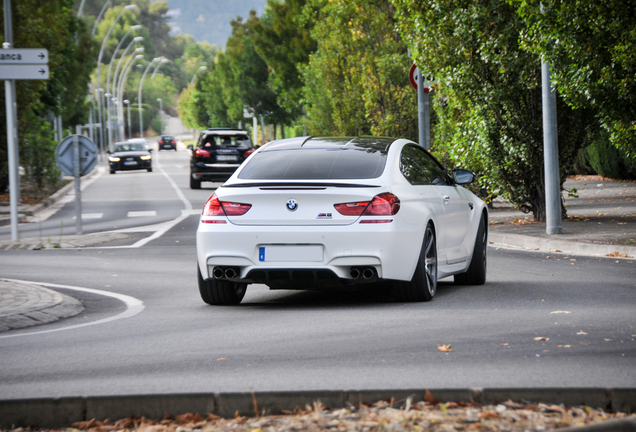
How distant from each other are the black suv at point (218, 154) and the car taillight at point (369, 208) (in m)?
25.0

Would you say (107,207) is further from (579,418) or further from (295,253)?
(579,418)

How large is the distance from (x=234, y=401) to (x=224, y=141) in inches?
1140

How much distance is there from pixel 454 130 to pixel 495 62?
3.35 m

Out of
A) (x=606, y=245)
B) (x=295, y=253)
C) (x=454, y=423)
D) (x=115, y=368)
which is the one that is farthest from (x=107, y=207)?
(x=454, y=423)

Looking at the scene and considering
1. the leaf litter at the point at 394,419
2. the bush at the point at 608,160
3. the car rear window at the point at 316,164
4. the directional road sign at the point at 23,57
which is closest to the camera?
the leaf litter at the point at 394,419

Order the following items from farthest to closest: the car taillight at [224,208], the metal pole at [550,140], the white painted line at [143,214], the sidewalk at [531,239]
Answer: the white painted line at [143,214], the metal pole at [550,140], the sidewalk at [531,239], the car taillight at [224,208]

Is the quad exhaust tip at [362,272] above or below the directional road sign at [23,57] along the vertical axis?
below

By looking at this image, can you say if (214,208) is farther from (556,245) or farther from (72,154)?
(72,154)

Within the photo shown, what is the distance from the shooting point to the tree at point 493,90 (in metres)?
16.3

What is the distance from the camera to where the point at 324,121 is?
127 ft

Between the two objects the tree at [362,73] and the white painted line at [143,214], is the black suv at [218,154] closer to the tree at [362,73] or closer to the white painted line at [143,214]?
the tree at [362,73]

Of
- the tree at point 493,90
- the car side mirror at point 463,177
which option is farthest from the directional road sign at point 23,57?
the car side mirror at point 463,177

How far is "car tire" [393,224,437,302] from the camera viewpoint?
8.30m

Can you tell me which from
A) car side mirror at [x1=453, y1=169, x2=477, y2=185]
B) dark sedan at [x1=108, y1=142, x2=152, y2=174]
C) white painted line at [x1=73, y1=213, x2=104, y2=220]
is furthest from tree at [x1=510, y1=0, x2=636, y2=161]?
dark sedan at [x1=108, y1=142, x2=152, y2=174]
